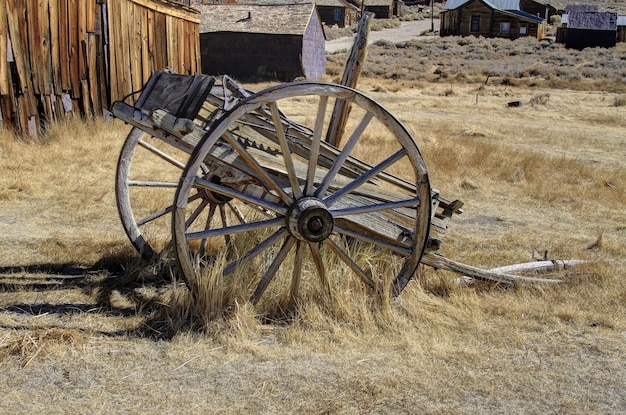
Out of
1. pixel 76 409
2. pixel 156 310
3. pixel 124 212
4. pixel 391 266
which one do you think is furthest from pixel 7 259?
pixel 391 266

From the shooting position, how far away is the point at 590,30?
48250 millimetres

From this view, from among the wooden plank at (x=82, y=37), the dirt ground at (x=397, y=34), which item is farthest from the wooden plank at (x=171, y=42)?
the dirt ground at (x=397, y=34)

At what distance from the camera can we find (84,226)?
608cm

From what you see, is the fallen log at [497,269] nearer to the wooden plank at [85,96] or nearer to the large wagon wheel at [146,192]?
the large wagon wheel at [146,192]

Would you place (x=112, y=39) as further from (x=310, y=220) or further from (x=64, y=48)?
(x=310, y=220)

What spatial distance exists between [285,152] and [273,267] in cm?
68

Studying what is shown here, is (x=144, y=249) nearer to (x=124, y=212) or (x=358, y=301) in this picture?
(x=124, y=212)

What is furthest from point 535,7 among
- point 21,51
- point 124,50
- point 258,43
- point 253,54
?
point 21,51

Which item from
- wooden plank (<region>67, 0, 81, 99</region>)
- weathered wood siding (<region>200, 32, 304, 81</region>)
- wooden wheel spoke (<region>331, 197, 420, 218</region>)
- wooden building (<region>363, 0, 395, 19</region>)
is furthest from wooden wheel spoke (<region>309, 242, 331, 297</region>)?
wooden building (<region>363, 0, 395, 19</region>)

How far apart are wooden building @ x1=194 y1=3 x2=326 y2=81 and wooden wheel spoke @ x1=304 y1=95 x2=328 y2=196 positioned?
28.2 meters

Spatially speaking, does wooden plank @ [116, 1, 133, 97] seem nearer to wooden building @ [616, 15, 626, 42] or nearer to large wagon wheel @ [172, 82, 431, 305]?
large wagon wheel @ [172, 82, 431, 305]

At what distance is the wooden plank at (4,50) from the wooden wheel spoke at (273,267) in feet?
21.7

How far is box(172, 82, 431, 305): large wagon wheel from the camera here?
3.67 meters

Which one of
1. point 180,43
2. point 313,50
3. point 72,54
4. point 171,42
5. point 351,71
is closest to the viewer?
point 351,71
